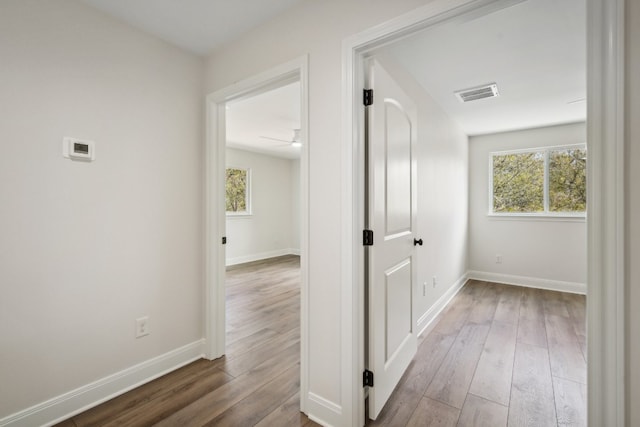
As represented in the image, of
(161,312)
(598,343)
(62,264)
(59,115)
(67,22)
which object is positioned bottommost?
(161,312)

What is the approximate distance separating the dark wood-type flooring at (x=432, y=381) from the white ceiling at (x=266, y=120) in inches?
84.6

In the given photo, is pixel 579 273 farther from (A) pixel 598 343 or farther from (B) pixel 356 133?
(B) pixel 356 133

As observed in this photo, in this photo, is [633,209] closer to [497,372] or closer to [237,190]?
[497,372]

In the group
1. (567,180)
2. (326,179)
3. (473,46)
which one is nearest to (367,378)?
(326,179)

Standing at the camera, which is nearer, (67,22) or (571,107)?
(67,22)

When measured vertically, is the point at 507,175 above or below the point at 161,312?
above

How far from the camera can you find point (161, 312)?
211cm

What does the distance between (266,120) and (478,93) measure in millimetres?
2770

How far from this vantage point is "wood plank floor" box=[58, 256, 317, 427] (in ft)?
5.39

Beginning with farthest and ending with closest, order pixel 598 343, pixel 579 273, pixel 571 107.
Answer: pixel 579 273 → pixel 571 107 → pixel 598 343

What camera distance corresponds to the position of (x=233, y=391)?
190 cm

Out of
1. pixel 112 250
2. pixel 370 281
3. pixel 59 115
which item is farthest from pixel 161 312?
pixel 370 281

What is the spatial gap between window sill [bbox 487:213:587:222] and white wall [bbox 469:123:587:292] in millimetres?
17

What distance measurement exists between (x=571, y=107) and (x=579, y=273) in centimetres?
236
